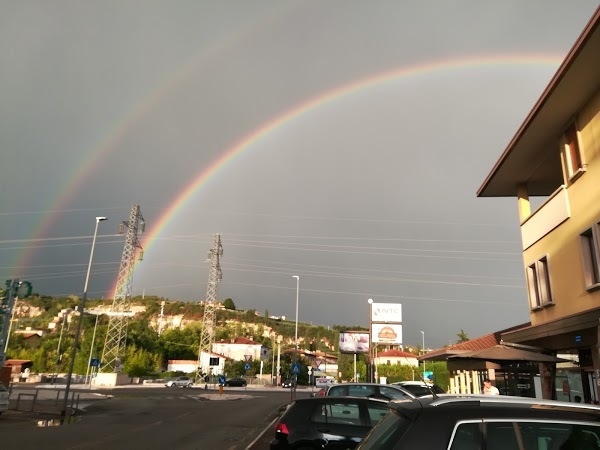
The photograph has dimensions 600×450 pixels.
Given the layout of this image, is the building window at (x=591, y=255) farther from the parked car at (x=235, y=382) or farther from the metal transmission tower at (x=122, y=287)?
the parked car at (x=235, y=382)

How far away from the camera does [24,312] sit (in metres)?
172

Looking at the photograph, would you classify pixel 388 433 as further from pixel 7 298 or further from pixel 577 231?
pixel 7 298

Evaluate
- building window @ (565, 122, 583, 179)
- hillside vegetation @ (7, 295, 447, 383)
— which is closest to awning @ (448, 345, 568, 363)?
building window @ (565, 122, 583, 179)

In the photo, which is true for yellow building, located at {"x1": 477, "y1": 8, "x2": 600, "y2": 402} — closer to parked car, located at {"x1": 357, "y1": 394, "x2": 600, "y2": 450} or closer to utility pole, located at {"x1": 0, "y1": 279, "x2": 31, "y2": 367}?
parked car, located at {"x1": 357, "y1": 394, "x2": 600, "y2": 450}

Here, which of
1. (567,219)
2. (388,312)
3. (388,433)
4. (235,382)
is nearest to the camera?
(388,433)

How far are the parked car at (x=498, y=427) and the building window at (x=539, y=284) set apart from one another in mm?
14888

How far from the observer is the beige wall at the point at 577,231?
1345cm

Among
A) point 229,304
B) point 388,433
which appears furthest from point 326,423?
point 229,304

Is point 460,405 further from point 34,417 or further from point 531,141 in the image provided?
point 34,417

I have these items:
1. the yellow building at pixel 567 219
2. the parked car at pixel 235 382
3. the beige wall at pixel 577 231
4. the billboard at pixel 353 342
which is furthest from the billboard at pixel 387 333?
the beige wall at pixel 577 231

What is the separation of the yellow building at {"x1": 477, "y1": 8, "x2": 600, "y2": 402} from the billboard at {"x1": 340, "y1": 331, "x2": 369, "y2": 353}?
4510 cm

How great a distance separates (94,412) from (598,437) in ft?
85.0

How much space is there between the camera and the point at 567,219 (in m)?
15.0

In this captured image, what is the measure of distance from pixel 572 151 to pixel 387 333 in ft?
167
